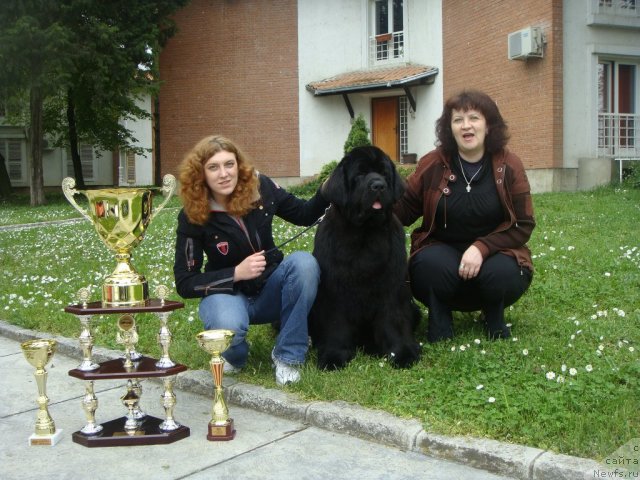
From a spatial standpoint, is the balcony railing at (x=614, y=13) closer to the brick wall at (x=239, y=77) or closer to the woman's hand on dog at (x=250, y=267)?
the brick wall at (x=239, y=77)

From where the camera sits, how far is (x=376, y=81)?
1933 centimetres

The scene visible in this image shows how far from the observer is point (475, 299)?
13.7ft

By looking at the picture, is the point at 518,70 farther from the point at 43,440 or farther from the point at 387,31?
the point at 43,440

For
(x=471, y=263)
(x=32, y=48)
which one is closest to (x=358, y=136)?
(x=32, y=48)

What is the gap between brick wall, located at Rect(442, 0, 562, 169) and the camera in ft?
47.8

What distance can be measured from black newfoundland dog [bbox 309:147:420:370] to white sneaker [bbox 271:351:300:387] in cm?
19

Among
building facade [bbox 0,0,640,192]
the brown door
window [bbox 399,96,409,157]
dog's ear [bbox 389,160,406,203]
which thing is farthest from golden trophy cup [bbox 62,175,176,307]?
the brown door

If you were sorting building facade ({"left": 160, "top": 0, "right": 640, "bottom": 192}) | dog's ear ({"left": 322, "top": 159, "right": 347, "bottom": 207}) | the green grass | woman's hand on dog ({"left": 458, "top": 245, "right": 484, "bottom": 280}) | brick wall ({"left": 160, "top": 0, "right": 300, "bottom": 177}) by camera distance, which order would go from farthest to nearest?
brick wall ({"left": 160, "top": 0, "right": 300, "bottom": 177}) < building facade ({"left": 160, "top": 0, "right": 640, "bottom": 192}) < woman's hand on dog ({"left": 458, "top": 245, "right": 484, "bottom": 280}) < dog's ear ({"left": 322, "top": 159, "right": 347, "bottom": 207}) < the green grass

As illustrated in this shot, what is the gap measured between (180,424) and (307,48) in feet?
Answer: 62.9

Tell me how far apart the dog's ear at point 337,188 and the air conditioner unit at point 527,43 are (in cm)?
1222

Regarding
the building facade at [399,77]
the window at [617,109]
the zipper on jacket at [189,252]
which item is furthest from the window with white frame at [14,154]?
the zipper on jacket at [189,252]

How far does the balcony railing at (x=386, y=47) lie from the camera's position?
66.5ft

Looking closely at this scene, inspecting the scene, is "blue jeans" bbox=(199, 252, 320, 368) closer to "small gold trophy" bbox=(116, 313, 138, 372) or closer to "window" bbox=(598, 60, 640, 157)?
"small gold trophy" bbox=(116, 313, 138, 372)

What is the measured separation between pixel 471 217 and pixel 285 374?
1.50m
